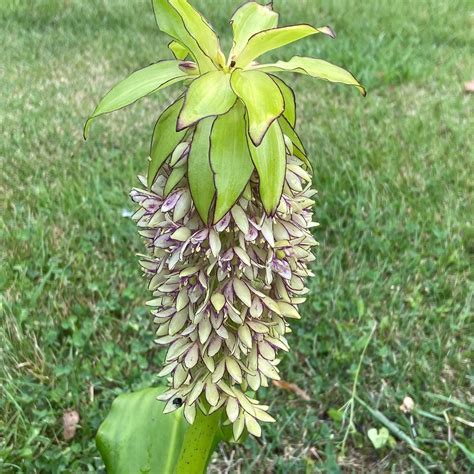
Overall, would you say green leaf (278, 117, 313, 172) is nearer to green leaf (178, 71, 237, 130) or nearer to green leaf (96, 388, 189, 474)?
green leaf (178, 71, 237, 130)

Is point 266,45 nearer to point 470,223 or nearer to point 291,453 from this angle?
point 291,453

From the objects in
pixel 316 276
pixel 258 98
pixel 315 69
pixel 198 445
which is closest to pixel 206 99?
pixel 258 98

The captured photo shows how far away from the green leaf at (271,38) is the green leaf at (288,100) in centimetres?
5

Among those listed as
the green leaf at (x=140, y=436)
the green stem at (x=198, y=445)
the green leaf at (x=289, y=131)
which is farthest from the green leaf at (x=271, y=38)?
the green leaf at (x=140, y=436)

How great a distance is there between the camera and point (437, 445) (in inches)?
72.0

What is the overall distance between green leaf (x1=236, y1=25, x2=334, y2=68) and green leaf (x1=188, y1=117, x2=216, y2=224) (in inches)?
5.5

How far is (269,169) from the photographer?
880mm

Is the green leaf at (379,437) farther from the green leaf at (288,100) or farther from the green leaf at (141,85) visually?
the green leaf at (141,85)

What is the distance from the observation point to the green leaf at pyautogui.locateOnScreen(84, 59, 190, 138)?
963 millimetres

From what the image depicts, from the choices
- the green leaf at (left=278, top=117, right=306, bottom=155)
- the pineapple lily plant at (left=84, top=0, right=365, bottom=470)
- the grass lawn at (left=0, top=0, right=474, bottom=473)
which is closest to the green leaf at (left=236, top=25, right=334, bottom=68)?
the pineapple lily plant at (left=84, top=0, right=365, bottom=470)

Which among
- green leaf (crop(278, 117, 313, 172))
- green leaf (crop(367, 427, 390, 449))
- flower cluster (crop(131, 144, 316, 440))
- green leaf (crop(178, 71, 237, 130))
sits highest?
green leaf (crop(178, 71, 237, 130))

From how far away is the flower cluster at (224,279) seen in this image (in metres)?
1.00

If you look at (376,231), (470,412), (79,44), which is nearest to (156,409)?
(470,412)

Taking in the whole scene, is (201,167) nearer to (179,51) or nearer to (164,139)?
(164,139)
